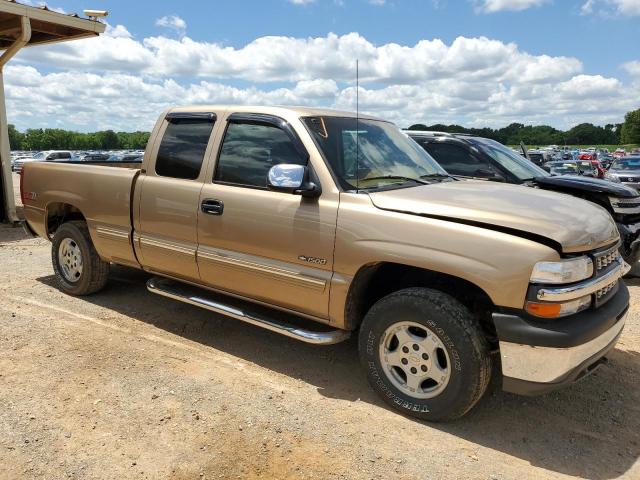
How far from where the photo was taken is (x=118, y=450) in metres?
3.09

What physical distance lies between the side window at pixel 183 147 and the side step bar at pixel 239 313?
3.35 ft

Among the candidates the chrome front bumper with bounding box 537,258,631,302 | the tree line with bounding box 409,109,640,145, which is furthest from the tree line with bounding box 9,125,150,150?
the chrome front bumper with bounding box 537,258,631,302

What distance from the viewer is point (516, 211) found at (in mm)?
3215

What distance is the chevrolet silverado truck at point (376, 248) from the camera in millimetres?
3027

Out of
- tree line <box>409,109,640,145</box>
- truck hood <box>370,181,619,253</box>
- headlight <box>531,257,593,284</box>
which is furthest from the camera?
tree line <box>409,109,640,145</box>

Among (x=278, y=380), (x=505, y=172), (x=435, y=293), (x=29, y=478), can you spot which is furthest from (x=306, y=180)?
(x=505, y=172)

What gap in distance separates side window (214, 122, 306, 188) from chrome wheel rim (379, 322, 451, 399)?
142cm

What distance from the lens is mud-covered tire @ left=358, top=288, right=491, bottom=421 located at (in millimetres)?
3178

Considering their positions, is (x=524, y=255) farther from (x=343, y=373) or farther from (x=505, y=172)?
(x=505, y=172)

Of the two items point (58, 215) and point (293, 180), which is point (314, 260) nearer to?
point (293, 180)

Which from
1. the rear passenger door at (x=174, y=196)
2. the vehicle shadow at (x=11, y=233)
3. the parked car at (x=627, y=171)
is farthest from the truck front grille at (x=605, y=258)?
the parked car at (x=627, y=171)

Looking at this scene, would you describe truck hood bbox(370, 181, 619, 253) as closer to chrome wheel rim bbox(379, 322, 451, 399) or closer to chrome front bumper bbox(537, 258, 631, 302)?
chrome front bumper bbox(537, 258, 631, 302)

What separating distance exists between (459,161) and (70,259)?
539 centimetres

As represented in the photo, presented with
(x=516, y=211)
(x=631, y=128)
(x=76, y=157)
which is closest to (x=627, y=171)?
(x=516, y=211)
